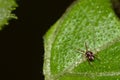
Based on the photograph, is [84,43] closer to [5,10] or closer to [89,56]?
[89,56]

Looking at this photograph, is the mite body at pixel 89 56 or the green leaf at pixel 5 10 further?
the mite body at pixel 89 56

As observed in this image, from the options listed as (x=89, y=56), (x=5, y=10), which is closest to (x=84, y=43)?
(x=89, y=56)

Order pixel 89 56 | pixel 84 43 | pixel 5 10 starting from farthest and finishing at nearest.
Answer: pixel 84 43
pixel 89 56
pixel 5 10

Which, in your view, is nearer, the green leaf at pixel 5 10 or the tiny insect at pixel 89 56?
the green leaf at pixel 5 10

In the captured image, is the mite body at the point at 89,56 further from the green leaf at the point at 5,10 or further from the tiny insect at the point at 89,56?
the green leaf at the point at 5,10

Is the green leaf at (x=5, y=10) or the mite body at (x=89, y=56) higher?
the green leaf at (x=5, y=10)

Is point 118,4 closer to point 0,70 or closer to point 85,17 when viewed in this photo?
point 85,17

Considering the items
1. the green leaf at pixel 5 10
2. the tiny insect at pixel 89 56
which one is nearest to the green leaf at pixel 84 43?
the tiny insect at pixel 89 56

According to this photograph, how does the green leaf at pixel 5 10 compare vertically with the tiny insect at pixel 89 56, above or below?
above

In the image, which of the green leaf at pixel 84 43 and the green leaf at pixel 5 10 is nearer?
the green leaf at pixel 5 10

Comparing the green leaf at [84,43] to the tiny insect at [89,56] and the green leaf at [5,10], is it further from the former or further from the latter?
the green leaf at [5,10]
